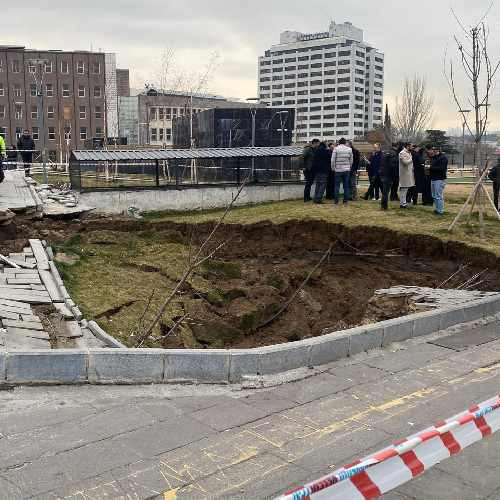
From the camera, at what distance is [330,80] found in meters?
152

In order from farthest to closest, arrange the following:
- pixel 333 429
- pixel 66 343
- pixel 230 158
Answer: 1. pixel 230 158
2. pixel 66 343
3. pixel 333 429

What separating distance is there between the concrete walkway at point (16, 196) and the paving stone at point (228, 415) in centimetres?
955

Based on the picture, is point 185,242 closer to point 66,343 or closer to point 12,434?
point 66,343

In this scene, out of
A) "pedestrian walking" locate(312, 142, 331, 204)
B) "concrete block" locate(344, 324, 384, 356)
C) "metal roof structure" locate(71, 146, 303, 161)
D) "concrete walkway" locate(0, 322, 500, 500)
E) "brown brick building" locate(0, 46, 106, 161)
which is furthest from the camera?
"brown brick building" locate(0, 46, 106, 161)

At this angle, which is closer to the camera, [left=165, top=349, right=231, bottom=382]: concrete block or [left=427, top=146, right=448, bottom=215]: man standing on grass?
[left=165, top=349, right=231, bottom=382]: concrete block

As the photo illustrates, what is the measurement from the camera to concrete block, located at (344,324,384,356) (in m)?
6.82

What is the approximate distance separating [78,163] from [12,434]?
507 inches

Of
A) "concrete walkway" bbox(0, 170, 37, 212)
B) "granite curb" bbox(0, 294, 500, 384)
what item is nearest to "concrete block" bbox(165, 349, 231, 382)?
"granite curb" bbox(0, 294, 500, 384)

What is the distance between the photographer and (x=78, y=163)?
54.5 ft

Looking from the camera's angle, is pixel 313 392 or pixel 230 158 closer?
pixel 313 392

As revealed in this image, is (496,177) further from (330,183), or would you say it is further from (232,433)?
(232,433)

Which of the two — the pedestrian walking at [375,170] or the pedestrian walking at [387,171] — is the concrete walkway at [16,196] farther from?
the pedestrian walking at [375,170]

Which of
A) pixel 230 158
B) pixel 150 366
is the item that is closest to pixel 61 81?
pixel 230 158

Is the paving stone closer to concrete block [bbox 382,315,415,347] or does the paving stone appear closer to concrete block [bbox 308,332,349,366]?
concrete block [bbox 308,332,349,366]
